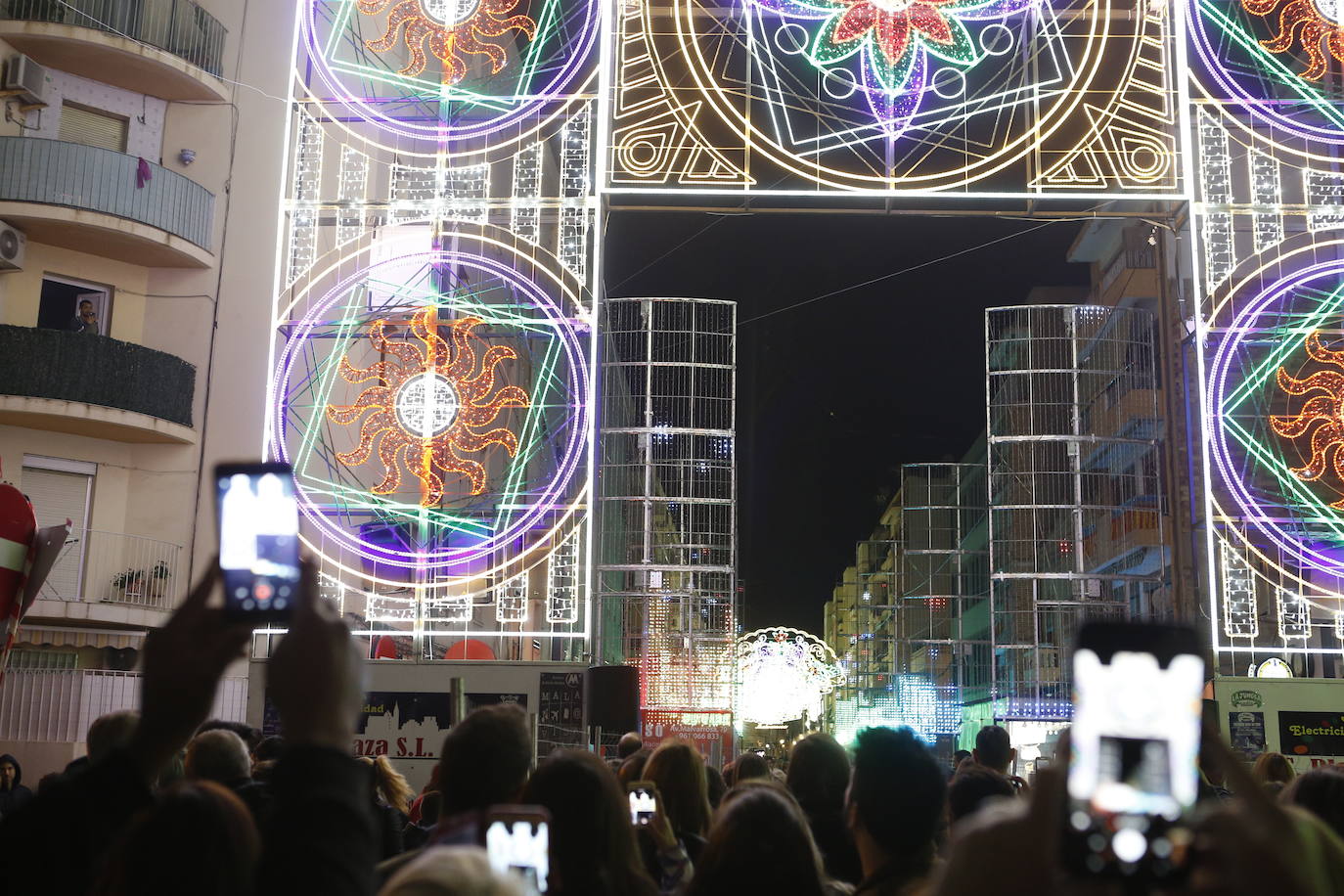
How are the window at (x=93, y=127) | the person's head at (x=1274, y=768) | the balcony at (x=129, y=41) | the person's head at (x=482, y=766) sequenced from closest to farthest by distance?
the person's head at (x=482, y=766) < the person's head at (x=1274, y=768) < the balcony at (x=129, y=41) < the window at (x=93, y=127)

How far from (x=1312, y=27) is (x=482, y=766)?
16575 millimetres

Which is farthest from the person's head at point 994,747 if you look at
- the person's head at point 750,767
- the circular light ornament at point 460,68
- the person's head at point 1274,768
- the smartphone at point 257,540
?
the circular light ornament at point 460,68

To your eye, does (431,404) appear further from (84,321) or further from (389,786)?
(389,786)

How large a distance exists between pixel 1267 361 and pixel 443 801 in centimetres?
1470

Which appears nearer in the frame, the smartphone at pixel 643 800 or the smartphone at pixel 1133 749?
the smartphone at pixel 1133 749

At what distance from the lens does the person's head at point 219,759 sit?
6.03 metres

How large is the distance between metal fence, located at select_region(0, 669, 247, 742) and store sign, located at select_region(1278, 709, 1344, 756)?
39.3 feet

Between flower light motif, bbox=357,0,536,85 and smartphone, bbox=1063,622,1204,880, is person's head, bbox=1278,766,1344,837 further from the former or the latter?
flower light motif, bbox=357,0,536,85

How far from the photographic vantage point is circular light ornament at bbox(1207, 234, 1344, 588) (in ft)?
54.1

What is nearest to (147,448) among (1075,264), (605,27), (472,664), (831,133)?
(472,664)

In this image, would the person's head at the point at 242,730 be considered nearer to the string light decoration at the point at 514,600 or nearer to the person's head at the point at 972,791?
the person's head at the point at 972,791

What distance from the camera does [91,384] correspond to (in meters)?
18.9

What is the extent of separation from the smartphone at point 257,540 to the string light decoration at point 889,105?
47.8ft

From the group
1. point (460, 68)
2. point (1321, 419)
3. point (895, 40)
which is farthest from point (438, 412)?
point (1321, 419)
